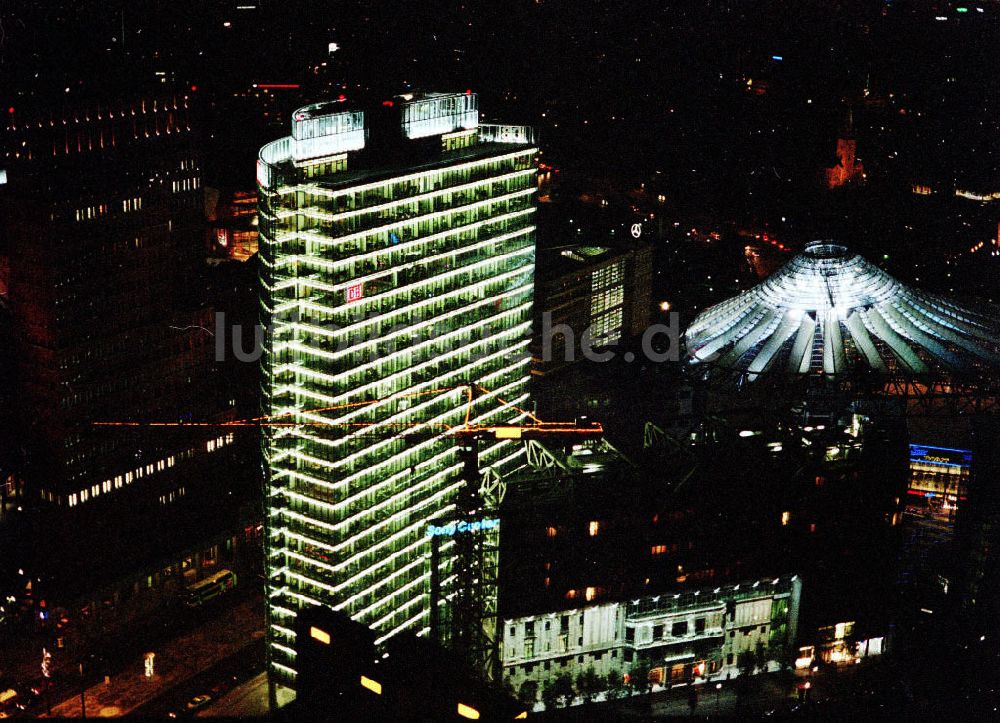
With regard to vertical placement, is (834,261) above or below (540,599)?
above

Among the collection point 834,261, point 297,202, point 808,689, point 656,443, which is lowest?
point 808,689

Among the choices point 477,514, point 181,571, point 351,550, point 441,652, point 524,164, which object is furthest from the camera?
point 181,571

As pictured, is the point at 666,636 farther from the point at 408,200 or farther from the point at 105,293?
the point at 105,293

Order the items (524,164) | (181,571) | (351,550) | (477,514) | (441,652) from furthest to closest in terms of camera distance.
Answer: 1. (181,571)
2. (524,164)
3. (351,550)
4. (477,514)
5. (441,652)

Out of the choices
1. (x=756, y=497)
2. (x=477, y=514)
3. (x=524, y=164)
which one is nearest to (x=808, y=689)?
(x=756, y=497)

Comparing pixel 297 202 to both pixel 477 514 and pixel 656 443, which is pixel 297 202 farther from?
pixel 656 443

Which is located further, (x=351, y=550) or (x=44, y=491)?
(x=44, y=491)

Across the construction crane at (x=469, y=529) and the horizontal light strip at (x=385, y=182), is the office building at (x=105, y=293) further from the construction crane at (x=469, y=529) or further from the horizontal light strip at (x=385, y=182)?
the horizontal light strip at (x=385, y=182)
